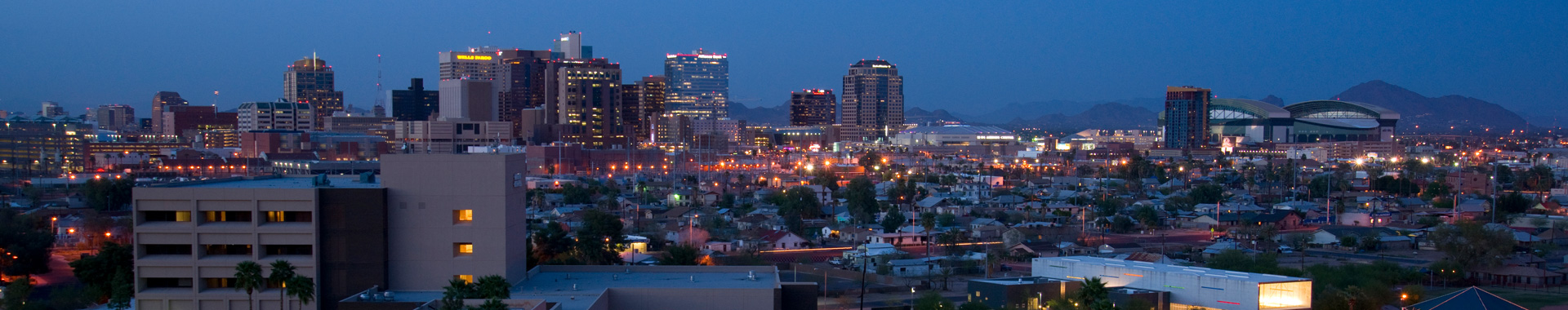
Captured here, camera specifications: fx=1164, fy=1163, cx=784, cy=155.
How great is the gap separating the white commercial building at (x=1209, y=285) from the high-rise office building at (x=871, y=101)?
15580cm

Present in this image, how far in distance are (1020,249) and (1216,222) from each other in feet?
44.6

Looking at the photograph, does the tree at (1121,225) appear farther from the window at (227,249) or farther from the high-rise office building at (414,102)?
the high-rise office building at (414,102)

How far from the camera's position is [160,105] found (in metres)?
156

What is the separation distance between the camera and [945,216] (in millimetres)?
47156


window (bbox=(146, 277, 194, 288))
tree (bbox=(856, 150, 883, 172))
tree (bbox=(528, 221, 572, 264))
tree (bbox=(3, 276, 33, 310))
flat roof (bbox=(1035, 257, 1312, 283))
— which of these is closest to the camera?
window (bbox=(146, 277, 194, 288))

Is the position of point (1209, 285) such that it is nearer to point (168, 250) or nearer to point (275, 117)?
point (168, 250)

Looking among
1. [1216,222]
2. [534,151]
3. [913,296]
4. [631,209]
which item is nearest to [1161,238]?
[1216,222]

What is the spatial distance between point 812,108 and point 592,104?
76.8 m

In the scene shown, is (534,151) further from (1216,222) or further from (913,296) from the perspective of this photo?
(913,296)

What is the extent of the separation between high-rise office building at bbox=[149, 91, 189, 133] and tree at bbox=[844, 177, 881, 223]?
119 metres

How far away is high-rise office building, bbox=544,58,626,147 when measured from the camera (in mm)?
119062

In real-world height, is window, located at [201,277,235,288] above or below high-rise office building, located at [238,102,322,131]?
below

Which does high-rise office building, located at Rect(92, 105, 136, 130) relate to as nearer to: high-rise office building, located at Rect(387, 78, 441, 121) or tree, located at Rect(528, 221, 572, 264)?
high-rise office building, located at Rect(387, 78, 441, 121)

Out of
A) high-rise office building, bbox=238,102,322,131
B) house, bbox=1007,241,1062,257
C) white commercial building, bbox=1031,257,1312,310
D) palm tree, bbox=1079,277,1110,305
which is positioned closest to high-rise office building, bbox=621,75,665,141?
high-rise office building, bbox=238,102,322,131
